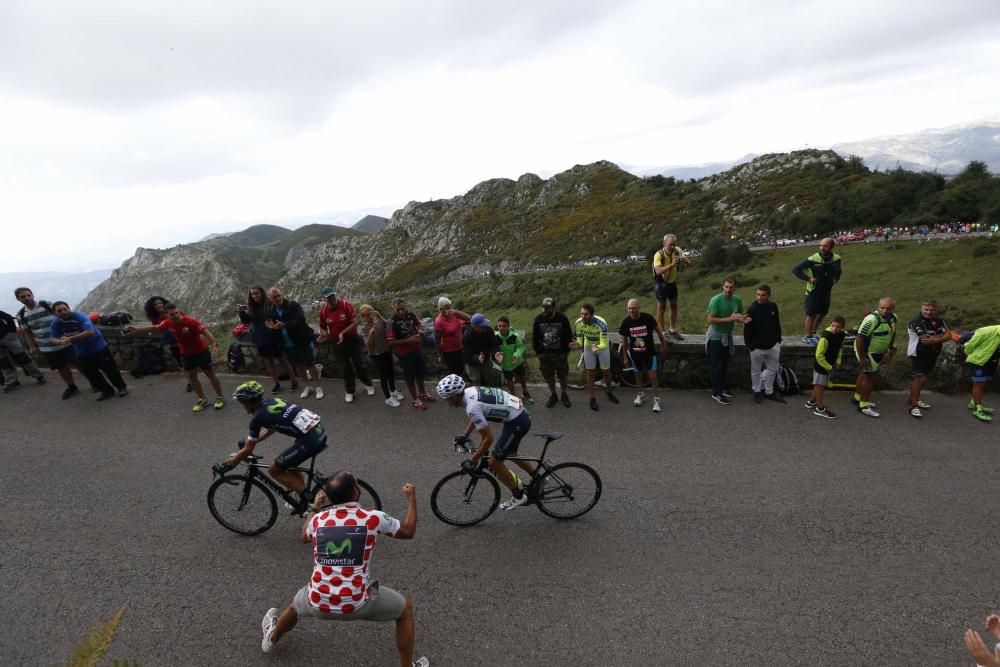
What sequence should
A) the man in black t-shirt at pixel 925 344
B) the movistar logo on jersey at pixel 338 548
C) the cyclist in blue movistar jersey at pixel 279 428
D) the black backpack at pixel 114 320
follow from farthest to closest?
the black backpack at pixel 114 320
the man in black t-shirt at pixel 925 344
the cyclist in blue movistar jersey at pixel 279 428
the movistar logo on jersey at pixel 338 548

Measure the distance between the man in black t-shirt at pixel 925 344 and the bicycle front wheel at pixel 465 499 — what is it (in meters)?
6.39

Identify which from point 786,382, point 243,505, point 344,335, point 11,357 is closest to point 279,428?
point 243,505

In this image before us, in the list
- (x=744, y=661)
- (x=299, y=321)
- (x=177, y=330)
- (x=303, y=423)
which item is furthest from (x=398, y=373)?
(x=744, y=661)

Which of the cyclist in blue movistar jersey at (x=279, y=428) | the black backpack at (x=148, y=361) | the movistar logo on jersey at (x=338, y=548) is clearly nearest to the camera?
the movistar logo on jersey at (x=338, y=548)

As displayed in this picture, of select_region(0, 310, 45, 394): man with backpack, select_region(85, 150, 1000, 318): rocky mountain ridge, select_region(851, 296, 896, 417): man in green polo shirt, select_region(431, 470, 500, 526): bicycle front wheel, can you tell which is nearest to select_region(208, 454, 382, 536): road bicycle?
select_region(431, 470, 500, 526): bicycle front wheel

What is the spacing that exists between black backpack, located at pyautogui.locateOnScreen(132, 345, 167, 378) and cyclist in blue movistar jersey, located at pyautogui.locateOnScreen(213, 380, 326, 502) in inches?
273

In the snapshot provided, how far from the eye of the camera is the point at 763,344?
291 inches

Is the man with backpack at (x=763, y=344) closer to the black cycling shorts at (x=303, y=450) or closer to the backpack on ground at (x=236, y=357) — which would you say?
the black cycling shorts at (x=303, y=450)

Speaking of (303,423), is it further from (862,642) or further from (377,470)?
(862,642)

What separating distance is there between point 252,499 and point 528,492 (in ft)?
10.3

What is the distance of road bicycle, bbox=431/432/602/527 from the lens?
17.1 feet

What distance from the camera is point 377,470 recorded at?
6395mm

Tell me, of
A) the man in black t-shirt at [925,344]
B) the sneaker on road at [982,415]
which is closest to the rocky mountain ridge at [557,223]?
the man in black t-shirt at [925,344]

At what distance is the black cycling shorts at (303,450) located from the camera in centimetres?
502
